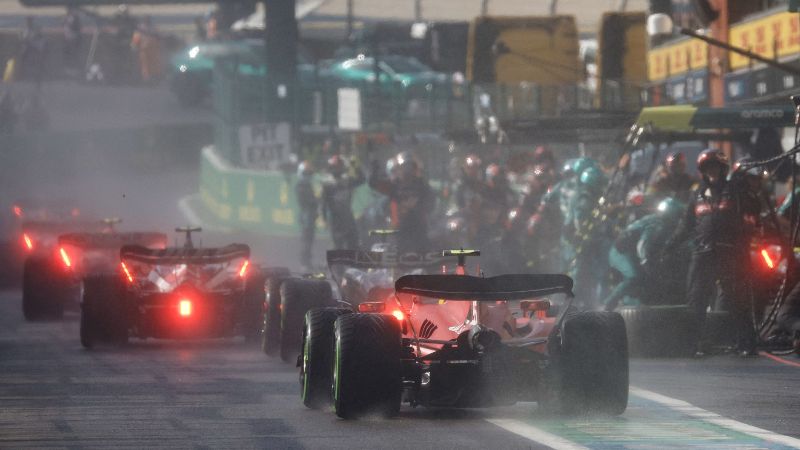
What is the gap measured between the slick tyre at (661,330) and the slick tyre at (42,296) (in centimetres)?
816

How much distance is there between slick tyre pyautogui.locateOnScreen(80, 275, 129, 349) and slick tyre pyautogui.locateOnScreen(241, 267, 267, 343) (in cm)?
122

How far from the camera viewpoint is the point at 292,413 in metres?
12.4

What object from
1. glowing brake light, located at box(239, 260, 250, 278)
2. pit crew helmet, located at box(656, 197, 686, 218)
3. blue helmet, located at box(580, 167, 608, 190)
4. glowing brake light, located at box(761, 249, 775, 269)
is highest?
blue helmet, located at box(580, 167, 608, 190)

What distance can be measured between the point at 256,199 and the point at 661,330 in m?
22.1

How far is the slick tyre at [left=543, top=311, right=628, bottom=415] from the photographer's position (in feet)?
38.6

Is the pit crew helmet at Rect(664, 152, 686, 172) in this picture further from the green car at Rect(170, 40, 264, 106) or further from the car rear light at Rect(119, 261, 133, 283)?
the green car at Rect(170, 40, 264, 106)

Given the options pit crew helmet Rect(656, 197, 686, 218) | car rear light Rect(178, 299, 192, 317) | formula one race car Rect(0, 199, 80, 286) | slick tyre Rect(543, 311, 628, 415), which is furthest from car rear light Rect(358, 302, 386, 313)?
formula one race car Rect(0, 199, 80, 286)

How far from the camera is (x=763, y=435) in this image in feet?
36.2

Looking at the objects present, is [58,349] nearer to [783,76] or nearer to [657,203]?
[657,203]

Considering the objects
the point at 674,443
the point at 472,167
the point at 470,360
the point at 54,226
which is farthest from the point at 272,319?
the point at 54,226

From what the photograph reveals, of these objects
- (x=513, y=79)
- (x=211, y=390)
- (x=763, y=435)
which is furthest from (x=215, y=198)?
(x=763, y=435)

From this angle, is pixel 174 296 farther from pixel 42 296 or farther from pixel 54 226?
pixel 54 226

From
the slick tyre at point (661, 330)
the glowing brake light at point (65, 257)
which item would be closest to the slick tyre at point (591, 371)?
the slick tyre at point (661, 330)

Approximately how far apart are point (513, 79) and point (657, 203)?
1484 centimetres
